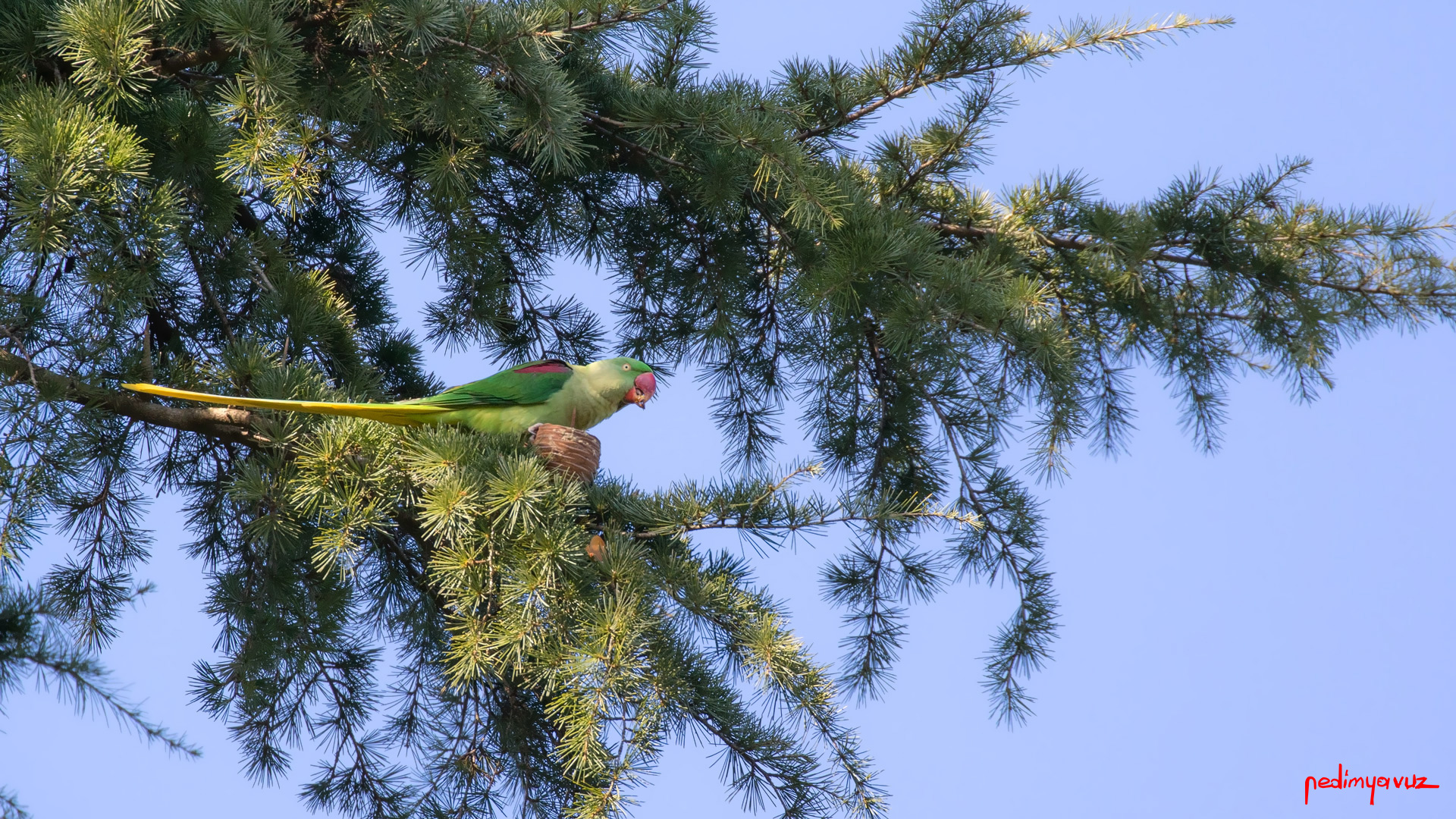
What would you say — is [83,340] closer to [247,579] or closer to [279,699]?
[247,579]

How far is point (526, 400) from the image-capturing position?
3490mm

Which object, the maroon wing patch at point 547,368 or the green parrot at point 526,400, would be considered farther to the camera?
the maroon wing patch at point 547,368

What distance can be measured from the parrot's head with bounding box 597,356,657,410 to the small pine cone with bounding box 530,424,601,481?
1.39 feet

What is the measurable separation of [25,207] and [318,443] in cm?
88

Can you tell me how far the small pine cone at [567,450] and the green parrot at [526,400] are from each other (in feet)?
0.59

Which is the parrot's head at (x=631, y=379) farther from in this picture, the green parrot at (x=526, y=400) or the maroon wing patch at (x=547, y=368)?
the maroon wing patch at (x=547, y=368)

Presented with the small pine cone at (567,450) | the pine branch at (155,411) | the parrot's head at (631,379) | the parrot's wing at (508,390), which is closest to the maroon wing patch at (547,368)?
the parrot's wing at (508,390)

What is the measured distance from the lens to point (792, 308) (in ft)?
13.9

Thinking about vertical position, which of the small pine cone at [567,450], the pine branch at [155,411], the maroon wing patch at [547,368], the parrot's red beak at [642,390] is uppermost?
the parrot's red beak at [642,390]

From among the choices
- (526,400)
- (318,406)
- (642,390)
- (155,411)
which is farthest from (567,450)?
(155,411)

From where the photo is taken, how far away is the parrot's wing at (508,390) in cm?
342

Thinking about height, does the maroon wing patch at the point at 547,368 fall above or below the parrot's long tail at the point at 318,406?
above

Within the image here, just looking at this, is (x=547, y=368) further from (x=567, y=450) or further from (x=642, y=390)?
(x=567, y=450)

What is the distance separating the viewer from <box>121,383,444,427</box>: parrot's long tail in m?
2.98
